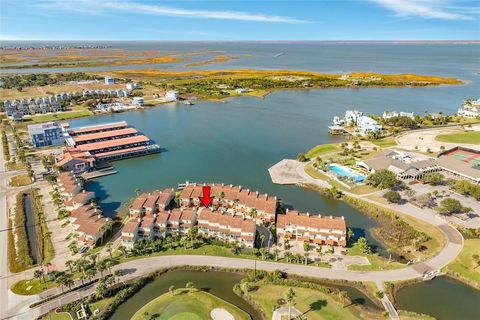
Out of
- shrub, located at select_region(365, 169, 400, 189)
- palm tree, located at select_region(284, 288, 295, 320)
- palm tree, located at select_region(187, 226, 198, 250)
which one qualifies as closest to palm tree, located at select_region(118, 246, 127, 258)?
palm tree, located at select_region(187, 226, 198, 250)

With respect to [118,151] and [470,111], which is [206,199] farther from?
[470,111]

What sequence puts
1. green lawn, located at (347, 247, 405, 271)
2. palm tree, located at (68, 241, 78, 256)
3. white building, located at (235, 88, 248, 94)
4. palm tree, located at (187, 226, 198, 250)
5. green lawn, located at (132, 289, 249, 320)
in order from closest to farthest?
green lawn, located at (132, 289, 249, 320) < green lawn, located at (347, 247, 405, 271) < palm tree, located at (68, 241, 78, 256) < palm tree, located at (187, 226, 198, 250) < white building, located at (235, 88, 248, 94)

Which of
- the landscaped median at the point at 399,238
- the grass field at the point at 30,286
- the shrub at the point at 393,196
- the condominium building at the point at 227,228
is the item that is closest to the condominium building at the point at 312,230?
the landscaped median at the point at 399,238

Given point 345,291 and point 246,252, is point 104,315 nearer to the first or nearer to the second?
point 246,252

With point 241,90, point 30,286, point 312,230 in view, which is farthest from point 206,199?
point 241,90

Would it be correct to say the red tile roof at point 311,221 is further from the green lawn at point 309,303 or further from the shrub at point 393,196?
the shrub at point 393,196

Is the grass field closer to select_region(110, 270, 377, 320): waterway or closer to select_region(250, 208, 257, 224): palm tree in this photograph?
select_region(110, 270, 377, 320): waterway
